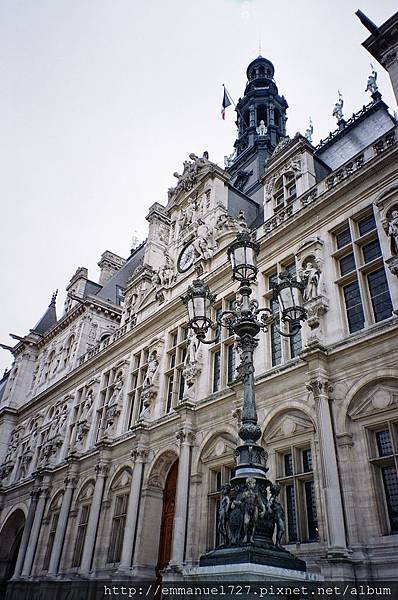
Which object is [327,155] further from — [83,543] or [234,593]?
[83,543]

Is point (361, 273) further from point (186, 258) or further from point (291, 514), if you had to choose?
point (186, 258)

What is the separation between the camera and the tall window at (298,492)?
11023mm

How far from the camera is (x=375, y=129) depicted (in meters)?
18.0

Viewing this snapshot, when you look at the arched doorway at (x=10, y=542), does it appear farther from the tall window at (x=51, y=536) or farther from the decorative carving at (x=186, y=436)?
the decorative carving at (x=186, y=436)

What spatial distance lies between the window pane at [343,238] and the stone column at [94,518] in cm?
1280

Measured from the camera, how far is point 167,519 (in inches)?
650

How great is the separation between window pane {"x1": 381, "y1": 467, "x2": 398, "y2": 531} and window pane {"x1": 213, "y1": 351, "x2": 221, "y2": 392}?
22.0 feet

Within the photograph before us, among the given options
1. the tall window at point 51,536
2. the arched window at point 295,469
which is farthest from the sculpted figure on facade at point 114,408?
the arched window at point 295,469

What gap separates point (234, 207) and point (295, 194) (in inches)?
192

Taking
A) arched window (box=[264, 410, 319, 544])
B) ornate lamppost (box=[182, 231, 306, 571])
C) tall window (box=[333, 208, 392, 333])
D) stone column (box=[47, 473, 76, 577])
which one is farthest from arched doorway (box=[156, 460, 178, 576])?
ornate lamppost (box=[182, 231, 306, 571])

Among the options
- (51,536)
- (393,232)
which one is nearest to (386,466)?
(393,232)

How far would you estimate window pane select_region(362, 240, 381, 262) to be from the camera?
41.2ft

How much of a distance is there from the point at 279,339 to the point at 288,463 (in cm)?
373

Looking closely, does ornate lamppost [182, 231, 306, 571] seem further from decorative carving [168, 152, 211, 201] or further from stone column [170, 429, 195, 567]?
decorative carving [168, 152, 211, 201]
